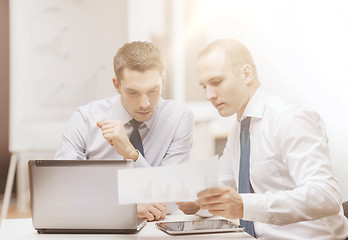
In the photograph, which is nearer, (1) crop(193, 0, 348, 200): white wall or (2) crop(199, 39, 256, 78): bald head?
(2) crop(199, 39, 256, 78): bald head

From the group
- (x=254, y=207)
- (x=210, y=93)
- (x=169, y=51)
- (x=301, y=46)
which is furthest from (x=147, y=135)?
(x=169, y=51)

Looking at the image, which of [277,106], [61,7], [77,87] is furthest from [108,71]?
[277,106]

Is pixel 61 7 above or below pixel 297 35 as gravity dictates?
above

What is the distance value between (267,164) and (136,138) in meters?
0.73

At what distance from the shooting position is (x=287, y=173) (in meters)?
1.43

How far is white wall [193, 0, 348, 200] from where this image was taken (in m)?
2.26

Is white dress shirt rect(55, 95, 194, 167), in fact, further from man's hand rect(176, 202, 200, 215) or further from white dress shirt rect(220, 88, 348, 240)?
man's hand rect(176, 202, 200, 215)

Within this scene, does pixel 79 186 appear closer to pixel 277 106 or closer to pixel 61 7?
pixel 277 106

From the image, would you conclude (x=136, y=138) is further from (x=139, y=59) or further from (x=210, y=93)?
(x=210, y=93)

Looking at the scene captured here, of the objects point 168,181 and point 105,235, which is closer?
point 168,181

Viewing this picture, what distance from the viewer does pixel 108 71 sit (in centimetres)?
304

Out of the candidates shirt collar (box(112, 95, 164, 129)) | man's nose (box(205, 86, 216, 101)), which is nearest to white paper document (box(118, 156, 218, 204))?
man's nose (box(205, 86, 216, 101))

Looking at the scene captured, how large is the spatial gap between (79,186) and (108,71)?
1918mm

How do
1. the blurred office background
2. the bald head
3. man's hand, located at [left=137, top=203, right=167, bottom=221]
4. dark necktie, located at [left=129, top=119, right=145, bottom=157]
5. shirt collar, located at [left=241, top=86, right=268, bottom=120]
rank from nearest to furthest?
man's hand, located at [left=137, top=203, right=167, bottom=221], shirt collar, located at [left=241, top=86, right=268, bottom=120], the bald head, dark necktie, located at [left=129, top=119, right=145, bottom=157], the blurred office background
